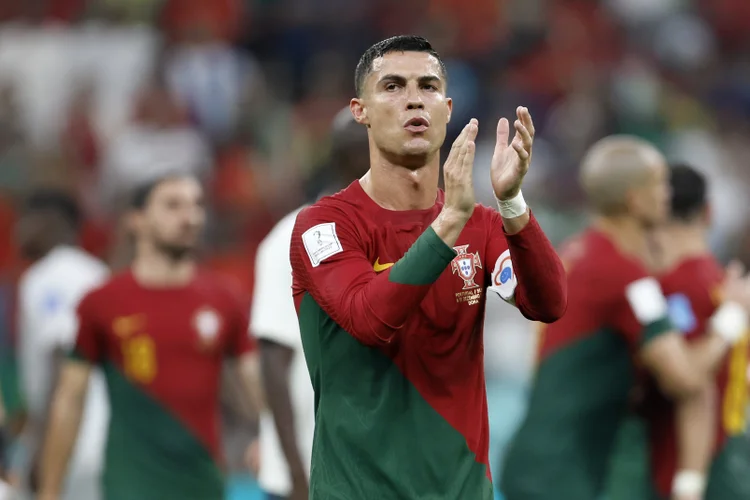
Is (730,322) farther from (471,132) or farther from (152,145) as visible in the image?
(152,145)

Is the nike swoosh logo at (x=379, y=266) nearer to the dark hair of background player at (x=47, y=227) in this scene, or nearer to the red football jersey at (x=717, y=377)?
the red football jersey at (x=717, y=377)

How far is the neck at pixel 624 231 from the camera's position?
6703 millimetres

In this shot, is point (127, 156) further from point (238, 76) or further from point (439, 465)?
point (439, 465)

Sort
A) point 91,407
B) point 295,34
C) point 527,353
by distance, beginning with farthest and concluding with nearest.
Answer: point 295,34, point 527,353, point 91,407

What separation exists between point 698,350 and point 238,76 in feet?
32.6

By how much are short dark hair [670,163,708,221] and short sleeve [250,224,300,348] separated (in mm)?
2009

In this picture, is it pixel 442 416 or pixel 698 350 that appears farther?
pixel 698 350

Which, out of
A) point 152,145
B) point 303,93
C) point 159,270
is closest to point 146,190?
point 159,270

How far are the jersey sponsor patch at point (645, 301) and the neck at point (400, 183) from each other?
2.29 meters

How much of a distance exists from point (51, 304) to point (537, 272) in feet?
16.4

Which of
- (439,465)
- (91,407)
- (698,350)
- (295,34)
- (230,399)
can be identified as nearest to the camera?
(439,465)

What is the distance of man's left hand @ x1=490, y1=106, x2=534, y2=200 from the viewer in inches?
150

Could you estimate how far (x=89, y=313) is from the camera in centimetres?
688

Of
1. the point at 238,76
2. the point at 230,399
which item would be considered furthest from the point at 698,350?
the point at 238,76
